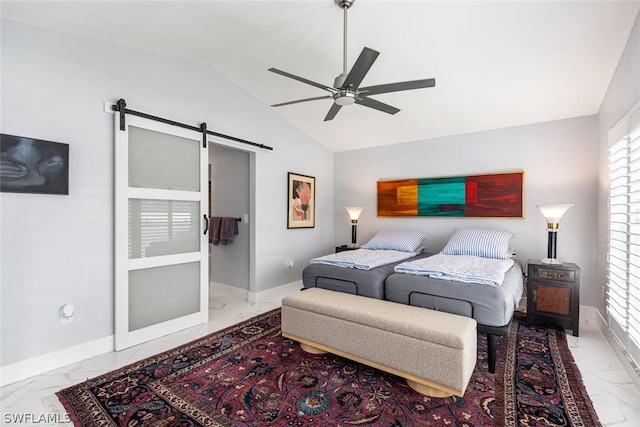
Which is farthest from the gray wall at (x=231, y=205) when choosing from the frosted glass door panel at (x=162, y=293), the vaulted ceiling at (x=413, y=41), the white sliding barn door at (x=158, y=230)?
the vaulted ceiling at (x=413, y=41)

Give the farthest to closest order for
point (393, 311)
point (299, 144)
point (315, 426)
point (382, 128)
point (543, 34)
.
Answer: point (299, 144)
point (382, 128)
point (543, 34)
point (393, 311)
point (315, 426)

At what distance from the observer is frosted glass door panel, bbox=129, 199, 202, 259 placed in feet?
9.09

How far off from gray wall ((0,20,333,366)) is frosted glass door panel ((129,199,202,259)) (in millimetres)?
202

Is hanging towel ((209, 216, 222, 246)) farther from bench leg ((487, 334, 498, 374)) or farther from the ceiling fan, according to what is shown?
bench leg ((487, 334, 498, 374))

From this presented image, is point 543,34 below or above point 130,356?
above

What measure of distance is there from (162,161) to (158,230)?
0.67 metres

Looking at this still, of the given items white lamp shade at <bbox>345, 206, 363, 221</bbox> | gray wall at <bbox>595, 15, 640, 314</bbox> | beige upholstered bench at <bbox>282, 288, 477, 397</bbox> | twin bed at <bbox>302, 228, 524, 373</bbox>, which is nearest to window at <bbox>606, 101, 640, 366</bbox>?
gray wall at <bbox>595, 15, 640, 314</bbox>

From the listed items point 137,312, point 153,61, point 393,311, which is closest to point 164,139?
point 153,61

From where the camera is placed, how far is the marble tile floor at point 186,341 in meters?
1.79

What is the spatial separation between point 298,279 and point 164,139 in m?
2.65

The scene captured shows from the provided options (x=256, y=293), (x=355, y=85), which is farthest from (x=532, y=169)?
(x=256, y=293)

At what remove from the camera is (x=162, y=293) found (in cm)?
297

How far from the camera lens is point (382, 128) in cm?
428

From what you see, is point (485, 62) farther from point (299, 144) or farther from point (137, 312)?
point (137, 312)
